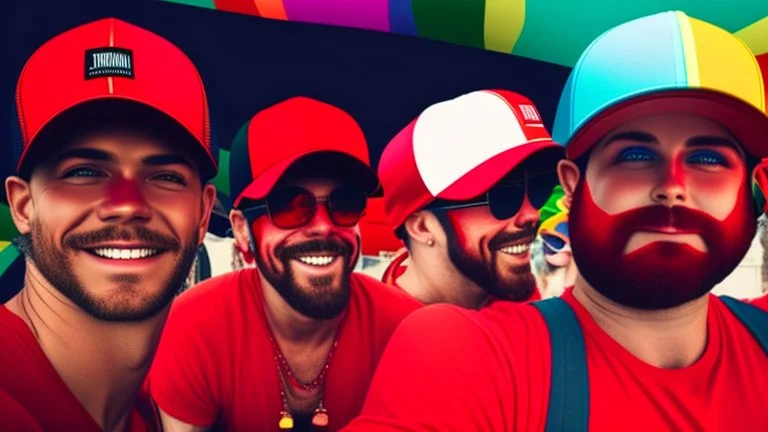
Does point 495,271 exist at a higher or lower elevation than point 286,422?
higher

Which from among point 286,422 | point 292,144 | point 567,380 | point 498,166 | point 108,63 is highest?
point 108,63

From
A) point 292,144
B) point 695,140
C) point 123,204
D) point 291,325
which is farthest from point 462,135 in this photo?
point 123,204

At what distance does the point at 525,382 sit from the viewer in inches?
63.4

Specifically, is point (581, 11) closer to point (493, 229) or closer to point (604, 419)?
point (493, 229)

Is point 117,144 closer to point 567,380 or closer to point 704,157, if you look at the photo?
point 567,380

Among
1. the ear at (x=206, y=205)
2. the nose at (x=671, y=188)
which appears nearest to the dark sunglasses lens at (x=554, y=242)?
the nose at (x=671, y=188)

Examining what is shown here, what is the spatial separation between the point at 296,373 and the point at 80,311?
25.2 inches

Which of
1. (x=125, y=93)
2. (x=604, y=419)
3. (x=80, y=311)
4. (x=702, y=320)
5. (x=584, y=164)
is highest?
(x=125, y=93)

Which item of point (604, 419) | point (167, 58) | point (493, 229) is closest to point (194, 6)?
point (167, 58)

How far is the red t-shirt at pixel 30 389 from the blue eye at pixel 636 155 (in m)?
1.35

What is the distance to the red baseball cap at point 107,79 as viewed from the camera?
1777 mm

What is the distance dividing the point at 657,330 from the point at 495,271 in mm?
677

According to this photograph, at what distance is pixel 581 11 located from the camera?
2.24m

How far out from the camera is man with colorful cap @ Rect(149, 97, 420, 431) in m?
2.13
